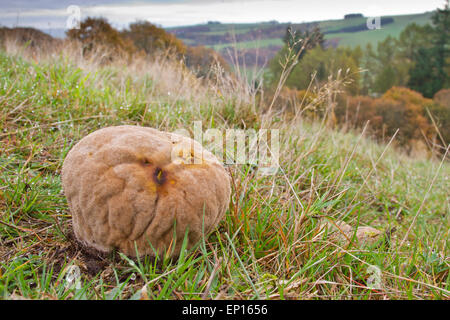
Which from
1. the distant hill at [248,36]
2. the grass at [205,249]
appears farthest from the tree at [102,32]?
the grass at [205,249]

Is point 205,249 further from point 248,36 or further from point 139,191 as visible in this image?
point 248,36

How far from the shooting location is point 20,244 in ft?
6.47

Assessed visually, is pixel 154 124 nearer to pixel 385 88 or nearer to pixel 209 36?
pixel 209 36

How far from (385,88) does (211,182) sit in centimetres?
2512

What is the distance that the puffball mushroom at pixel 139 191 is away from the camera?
1.59 meters

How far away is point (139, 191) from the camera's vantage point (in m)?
1.59

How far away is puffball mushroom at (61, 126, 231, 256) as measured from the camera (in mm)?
1594

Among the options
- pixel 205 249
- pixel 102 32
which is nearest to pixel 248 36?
pixel 205 249

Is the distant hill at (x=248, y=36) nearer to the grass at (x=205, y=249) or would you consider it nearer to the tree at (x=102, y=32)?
the grass at (x=205, y=249)
